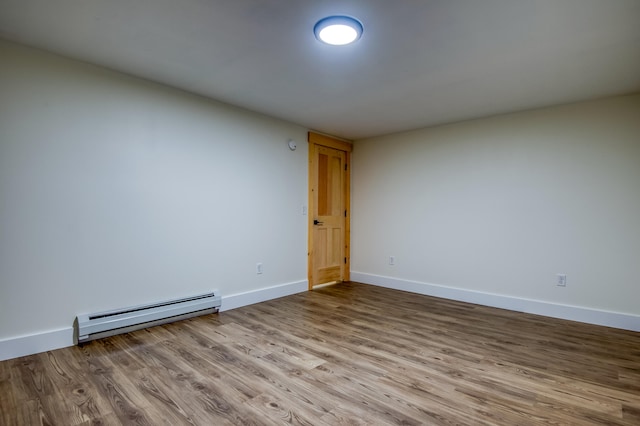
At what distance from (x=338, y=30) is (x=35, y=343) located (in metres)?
3.25

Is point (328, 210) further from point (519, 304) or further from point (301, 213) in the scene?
point (519, 304)

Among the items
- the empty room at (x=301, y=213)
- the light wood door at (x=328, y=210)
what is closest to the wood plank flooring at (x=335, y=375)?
the empty room at (x=301, y=213)

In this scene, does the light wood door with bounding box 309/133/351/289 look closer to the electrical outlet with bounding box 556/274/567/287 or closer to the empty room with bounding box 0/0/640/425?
the empty room with bounding box 0/0/640/425

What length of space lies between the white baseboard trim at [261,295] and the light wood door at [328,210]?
0.28 m

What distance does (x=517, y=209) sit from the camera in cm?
379

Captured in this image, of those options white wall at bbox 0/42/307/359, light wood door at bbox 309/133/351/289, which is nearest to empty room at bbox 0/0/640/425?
white wall at bbox 0/42/307/359

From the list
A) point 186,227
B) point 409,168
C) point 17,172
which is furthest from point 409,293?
point 17,172

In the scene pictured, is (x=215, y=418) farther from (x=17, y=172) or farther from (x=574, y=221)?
(x=574, y=221)

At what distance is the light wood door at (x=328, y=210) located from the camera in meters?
4.75

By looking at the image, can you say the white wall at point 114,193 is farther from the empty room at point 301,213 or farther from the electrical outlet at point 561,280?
the electrical outlet at point 561,280

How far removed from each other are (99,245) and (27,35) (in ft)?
5.42

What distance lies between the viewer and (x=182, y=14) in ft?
6.57

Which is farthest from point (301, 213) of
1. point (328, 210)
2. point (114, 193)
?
point (114, 193)

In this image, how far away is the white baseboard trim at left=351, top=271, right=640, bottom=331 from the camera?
3189mm
